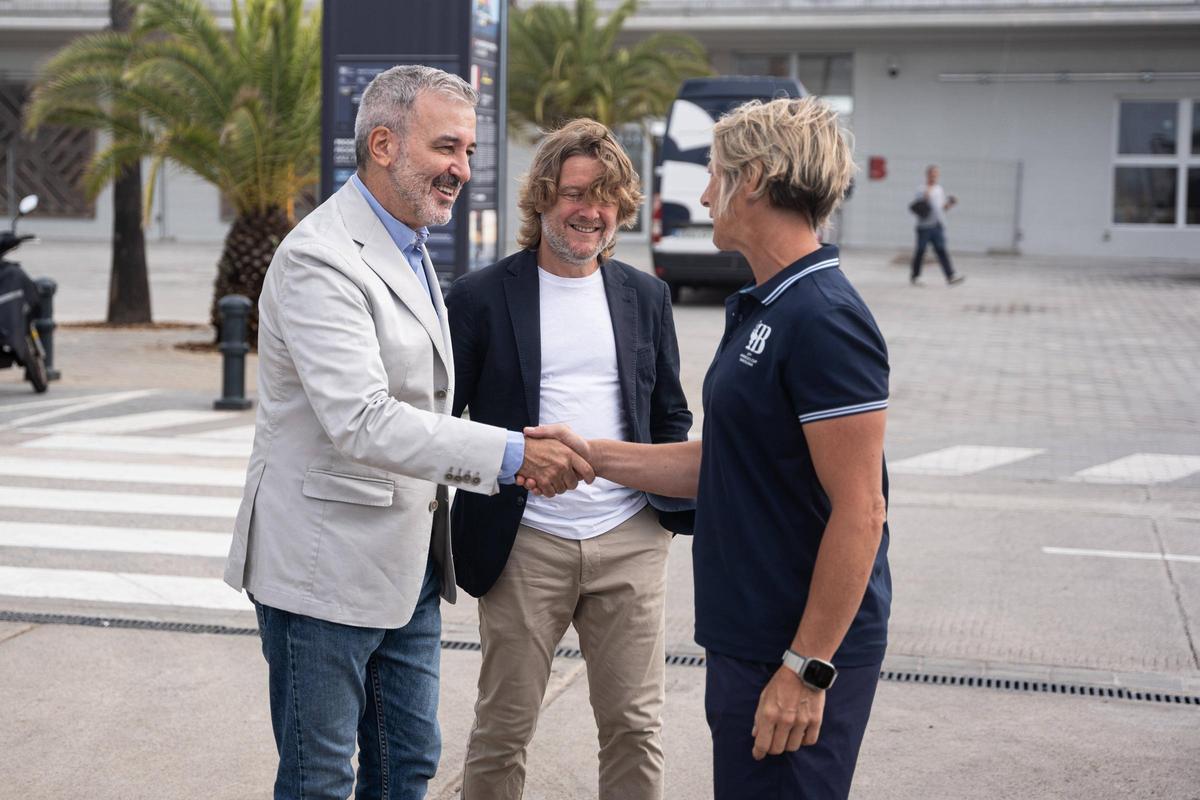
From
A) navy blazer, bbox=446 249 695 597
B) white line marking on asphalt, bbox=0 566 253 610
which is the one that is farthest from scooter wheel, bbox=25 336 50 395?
navy blazer, bbox=446 249 695 597

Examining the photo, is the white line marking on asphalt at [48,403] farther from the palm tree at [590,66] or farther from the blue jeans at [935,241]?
the palm tree at [590,66]

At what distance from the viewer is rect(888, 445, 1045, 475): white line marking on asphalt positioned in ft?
28.9

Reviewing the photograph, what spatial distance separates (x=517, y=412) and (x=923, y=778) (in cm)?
179

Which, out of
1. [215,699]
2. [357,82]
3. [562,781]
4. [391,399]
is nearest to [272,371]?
[391,399]

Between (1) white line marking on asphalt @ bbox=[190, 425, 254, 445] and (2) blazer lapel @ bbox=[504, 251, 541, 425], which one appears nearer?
(2) blazer lapel @ bbox=[504, 251, 541, 425]

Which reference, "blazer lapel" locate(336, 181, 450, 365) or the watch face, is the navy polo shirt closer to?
the watch face

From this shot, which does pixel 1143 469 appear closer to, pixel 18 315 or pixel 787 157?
pixel 787 157

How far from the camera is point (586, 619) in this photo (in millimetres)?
3398

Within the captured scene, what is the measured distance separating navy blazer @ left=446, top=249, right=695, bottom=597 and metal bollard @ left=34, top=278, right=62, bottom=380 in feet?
28.8

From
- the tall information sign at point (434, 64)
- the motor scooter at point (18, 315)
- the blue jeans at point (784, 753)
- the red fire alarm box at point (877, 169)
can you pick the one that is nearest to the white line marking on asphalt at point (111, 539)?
the tall information sign at point (434, 64)

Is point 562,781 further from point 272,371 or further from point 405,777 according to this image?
point 272,371

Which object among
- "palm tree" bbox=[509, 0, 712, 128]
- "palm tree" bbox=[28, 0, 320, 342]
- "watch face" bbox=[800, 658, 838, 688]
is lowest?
"watch face" bbox=[800, 658, 838, 688]

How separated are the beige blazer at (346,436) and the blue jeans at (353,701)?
8 cm

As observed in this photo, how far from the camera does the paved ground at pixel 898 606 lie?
4.22 metres
